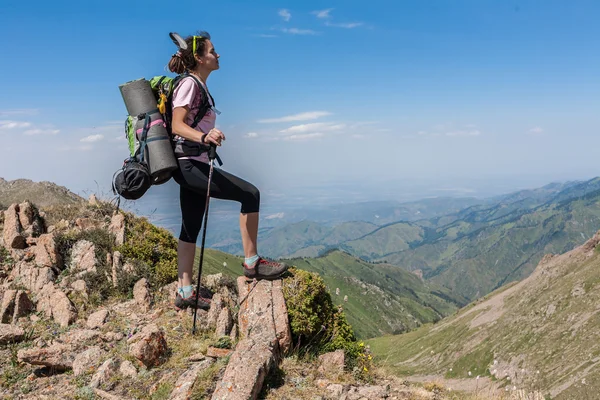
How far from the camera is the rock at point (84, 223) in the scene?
13086 millimetres

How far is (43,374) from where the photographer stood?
7.01 m

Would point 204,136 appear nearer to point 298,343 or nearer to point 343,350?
point 298,343

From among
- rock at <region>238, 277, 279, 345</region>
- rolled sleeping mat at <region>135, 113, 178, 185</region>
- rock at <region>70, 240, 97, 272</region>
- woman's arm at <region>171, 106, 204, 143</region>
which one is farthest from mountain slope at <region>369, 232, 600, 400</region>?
woman's arm at <region>171, 106, 204, 143</region>

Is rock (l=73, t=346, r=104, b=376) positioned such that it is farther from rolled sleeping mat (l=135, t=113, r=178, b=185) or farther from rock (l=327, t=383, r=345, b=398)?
rock (l=327, t=383, r=345, b=398)

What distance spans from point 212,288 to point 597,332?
4404 inches

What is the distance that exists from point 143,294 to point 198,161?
457cm

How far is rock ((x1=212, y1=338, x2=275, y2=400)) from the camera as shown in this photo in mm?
5718

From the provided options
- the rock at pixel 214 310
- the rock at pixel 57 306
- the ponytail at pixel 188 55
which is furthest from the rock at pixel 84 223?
the ponytail at pixel 188 55

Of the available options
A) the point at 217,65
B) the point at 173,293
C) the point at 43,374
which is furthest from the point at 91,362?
the point at 217,65

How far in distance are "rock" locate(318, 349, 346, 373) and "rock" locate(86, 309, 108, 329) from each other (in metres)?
4.77

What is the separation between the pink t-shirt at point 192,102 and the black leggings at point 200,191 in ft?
0.75

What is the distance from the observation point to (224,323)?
808 cm

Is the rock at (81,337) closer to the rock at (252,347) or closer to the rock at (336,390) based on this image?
the rock at (252,347)

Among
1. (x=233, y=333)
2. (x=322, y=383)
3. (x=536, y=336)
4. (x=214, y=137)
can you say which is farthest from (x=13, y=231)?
(x=536, y=336)
